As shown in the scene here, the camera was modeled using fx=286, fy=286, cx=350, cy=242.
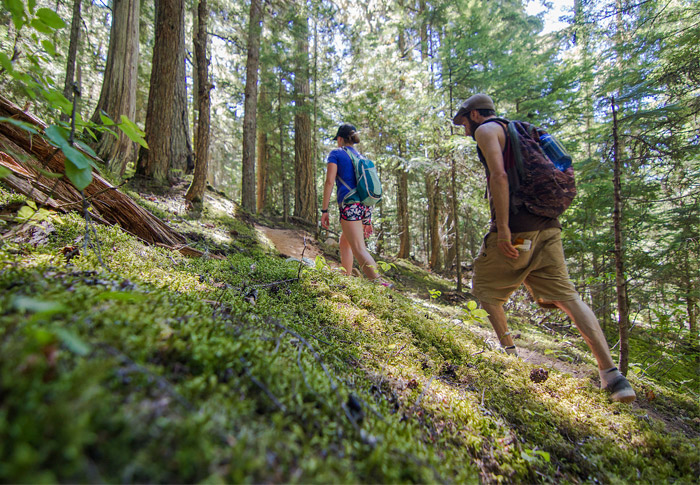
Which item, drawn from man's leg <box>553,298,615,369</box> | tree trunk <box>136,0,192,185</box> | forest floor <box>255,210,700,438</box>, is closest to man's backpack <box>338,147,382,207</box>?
forest floor <box>255,210,700,438</box>

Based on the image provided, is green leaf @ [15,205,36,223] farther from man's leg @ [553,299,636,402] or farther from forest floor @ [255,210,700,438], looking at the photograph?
man's leg @ [553,299,636,402]

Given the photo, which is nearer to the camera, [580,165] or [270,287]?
[270,287]

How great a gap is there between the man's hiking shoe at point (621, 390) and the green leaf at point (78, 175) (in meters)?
3.88

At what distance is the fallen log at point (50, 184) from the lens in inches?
82.3

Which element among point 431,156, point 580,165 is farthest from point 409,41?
point 580,165

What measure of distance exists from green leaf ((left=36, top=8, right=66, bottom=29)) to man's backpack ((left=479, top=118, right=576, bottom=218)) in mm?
3379

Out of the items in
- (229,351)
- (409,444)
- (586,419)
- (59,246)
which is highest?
(59,246)

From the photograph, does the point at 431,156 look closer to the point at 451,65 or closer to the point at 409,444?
the point at 451,65

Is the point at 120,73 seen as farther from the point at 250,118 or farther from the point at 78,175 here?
the point at 78,175

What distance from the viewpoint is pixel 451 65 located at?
323 inches

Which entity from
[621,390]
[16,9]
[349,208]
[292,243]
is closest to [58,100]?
[16,9]

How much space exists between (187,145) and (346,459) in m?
8.29

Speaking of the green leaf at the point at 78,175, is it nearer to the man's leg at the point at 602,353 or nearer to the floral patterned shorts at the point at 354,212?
the floral patterned shorts at the point at 354,212

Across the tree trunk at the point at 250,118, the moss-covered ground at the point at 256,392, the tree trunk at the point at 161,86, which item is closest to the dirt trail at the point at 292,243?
the tree trunk at the point at 250,118
